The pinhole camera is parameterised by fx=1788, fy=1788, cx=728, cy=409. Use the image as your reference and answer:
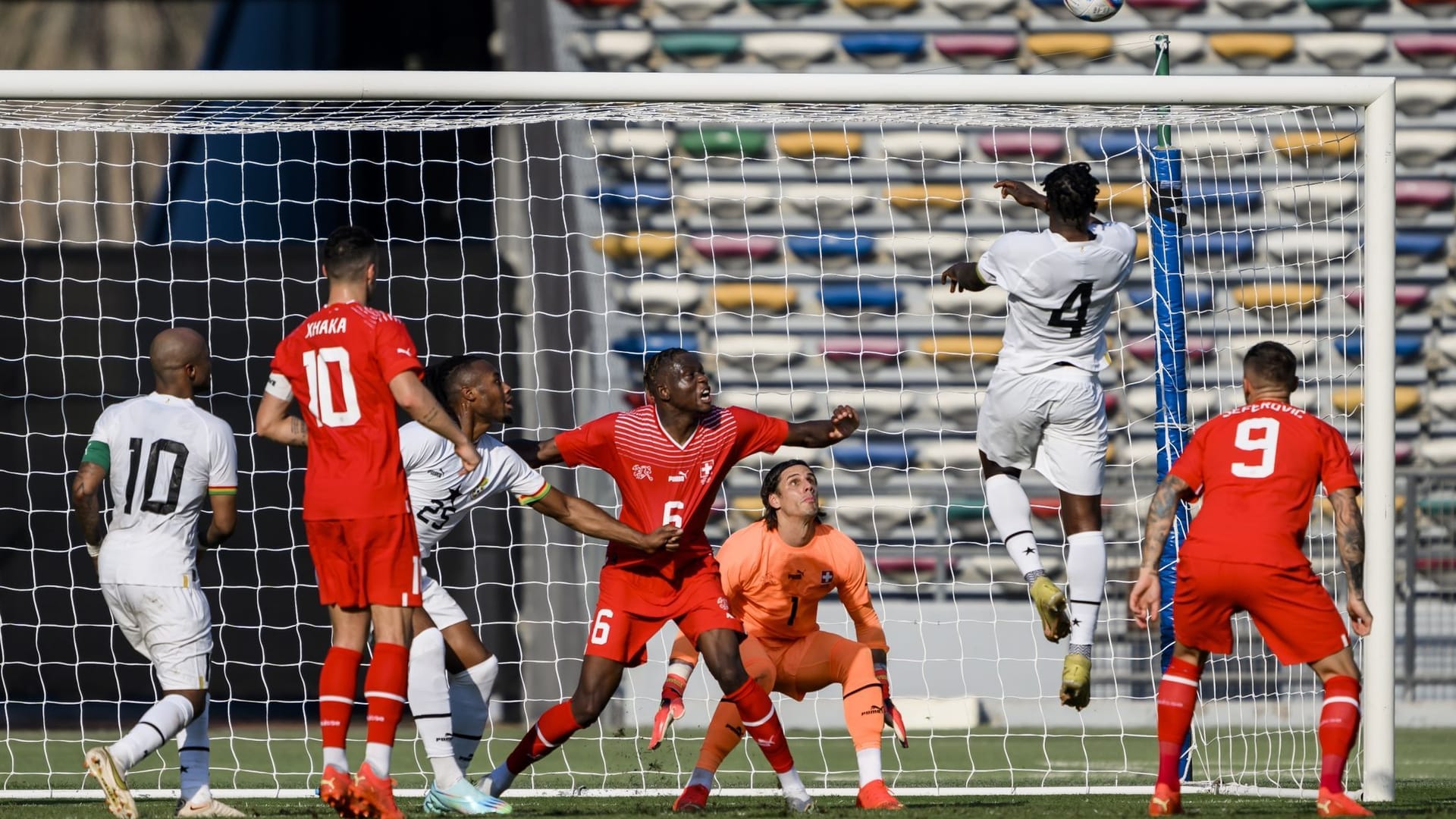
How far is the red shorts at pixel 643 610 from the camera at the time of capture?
23.5 ft

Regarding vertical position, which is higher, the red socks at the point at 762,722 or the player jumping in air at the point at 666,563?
the player jumping in air at the point at 666,563

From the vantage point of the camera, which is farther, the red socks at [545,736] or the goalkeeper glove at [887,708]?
the goalkeeper glove at [887,708]

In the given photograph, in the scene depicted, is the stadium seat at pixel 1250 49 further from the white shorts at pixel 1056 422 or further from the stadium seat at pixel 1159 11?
the white shorts at pixel 1056 422

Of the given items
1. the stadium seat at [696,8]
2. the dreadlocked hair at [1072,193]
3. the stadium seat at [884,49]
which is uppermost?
the stadium seat at [696,8]

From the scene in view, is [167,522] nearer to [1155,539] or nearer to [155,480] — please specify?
[155,480]

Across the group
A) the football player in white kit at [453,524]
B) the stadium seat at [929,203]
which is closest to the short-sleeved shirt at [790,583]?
the football player in white kit at [453,524]

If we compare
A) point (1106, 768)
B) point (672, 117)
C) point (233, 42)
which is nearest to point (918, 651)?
point (1106, 768)

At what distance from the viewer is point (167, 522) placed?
7207 mm

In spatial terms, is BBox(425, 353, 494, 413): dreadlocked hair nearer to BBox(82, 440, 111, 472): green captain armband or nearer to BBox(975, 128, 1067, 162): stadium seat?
BBox(82, 440, 111, 472): green captain armband

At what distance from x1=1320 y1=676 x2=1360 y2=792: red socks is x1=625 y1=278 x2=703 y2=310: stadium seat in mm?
7231

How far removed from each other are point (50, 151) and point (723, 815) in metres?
13.4

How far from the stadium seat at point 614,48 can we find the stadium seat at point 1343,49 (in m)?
5.09

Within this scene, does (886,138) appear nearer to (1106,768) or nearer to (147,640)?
(1106,768)

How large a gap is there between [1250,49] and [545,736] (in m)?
9.15
